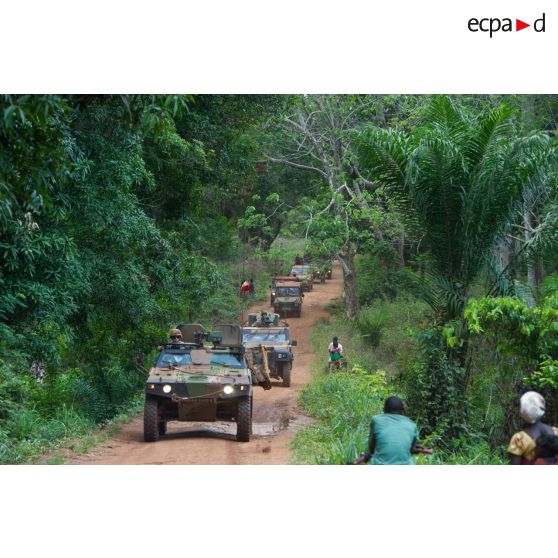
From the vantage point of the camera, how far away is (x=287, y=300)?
111 ft

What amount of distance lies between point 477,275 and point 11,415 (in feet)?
24.4

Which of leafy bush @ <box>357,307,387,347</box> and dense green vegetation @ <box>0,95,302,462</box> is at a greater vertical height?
dense green vegetation @ <box>0,95,302,462</box>

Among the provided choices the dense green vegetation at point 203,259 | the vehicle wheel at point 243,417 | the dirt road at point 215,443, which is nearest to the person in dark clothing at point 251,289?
the dense green vegetation at point 203,259

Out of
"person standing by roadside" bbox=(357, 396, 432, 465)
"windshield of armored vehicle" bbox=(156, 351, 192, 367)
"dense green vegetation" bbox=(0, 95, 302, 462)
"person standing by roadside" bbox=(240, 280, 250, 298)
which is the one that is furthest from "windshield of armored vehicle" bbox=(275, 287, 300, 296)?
"person standing by roadside" bbox=(357, 396, 432, 465)

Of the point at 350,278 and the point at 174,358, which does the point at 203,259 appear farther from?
the point at 350,278

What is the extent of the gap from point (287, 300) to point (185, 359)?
2118 cm

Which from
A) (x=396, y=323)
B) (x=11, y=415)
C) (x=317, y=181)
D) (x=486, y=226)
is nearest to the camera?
(x=486, y=226)

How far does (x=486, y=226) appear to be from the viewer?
446 inches

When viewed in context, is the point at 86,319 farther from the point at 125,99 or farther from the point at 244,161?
the point at 125,99

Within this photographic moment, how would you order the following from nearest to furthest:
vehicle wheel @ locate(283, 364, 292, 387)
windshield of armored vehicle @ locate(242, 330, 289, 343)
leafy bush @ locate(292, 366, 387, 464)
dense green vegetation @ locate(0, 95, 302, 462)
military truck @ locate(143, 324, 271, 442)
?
dense green vegetation @ locate(0, 95, 302, 462), leafy bush @ locate(292, 366, 387, 464), military truck @ locate(143, 324, 271, 442), vehicle wheel @ locate(283, 364, 292, 387), windshield of armored vehicle @ locate(242, 330, 289, 343)

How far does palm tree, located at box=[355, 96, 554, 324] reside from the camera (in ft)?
35.9

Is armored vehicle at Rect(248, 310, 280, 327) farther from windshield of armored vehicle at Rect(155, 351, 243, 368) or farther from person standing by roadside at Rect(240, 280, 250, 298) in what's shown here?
person standing by roadside at Rect(240, 280, 250, 298)

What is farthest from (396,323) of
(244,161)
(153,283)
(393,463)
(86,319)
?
(393,463)

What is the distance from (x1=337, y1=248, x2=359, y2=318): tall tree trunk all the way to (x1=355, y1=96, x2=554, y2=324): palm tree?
15310 millimetres
